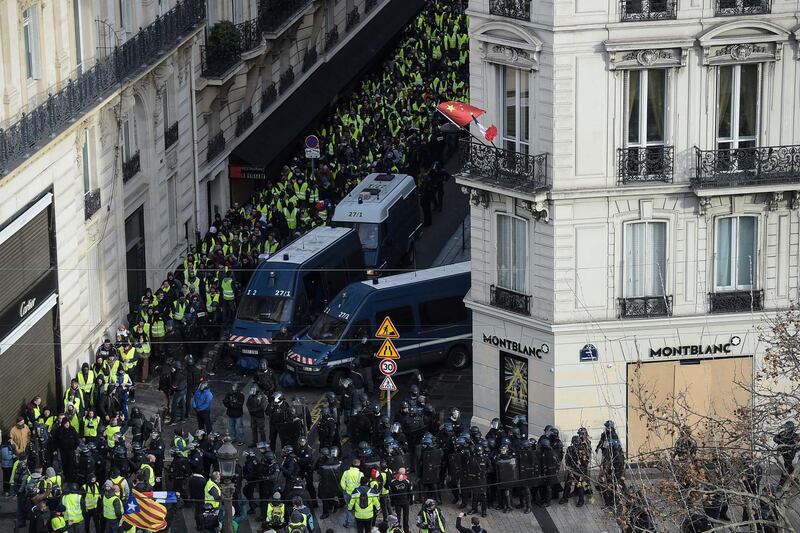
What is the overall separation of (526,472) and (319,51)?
120ft

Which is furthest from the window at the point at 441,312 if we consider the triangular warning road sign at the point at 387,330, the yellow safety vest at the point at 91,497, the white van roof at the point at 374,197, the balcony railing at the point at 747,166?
the yellow safety vest at the point at 91,497

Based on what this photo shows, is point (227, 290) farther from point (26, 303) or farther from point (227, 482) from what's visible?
point (227, 482)

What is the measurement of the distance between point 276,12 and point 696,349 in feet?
95.7

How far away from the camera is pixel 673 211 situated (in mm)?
47156

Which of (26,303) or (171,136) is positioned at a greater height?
(171,136)

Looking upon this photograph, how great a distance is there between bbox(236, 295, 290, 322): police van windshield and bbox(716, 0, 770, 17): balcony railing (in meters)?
15.3

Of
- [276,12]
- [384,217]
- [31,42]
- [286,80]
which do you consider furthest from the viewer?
[286,80]

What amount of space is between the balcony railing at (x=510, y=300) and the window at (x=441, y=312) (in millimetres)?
5811

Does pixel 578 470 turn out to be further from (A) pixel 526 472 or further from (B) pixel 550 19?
(B) pixel 550 19

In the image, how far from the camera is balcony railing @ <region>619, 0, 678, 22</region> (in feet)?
150

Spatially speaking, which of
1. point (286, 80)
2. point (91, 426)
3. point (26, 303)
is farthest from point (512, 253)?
point (286, 80)

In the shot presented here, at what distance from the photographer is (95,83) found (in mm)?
54000

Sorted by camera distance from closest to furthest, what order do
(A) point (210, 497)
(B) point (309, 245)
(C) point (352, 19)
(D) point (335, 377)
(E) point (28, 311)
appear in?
(A) point (210, 497) → (E) point (28, 311) → (D) point (335, 377) → (B) point (309, 245) → (C) point (352, 19)

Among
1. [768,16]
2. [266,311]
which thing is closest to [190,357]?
[266,311]
